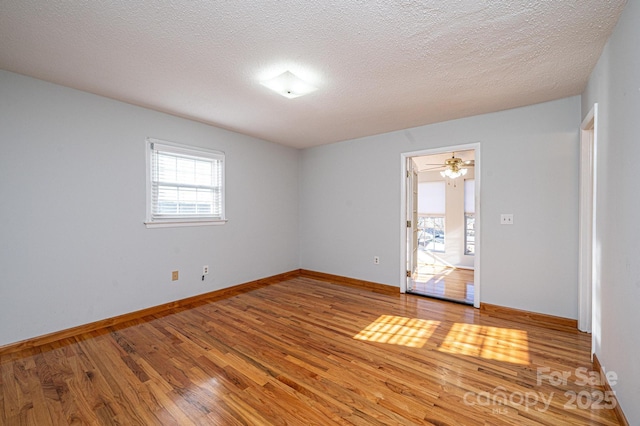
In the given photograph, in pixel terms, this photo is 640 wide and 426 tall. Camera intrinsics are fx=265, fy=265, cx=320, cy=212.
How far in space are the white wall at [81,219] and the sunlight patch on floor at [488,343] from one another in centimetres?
315

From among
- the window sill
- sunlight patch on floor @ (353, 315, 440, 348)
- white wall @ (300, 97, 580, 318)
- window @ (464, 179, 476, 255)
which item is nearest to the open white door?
white wall @ (300, 97, 580, 318)

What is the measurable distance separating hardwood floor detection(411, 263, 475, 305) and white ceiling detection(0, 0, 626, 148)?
2.62 meters

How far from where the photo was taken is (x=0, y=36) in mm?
1862

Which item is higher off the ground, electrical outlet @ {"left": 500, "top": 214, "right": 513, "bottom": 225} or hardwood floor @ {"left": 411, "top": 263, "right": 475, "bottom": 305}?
electrical outlet @ {"left": 500, "top": 214, "right": 513, "bottom": 225}

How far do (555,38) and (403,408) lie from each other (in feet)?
8.93

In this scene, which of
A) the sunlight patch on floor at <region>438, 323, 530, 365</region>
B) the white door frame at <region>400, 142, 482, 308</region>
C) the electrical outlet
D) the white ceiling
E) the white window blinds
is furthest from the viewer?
the white window blinds

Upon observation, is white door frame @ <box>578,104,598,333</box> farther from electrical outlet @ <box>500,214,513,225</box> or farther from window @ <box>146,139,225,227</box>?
window @ <box>146,139,225,227</box>

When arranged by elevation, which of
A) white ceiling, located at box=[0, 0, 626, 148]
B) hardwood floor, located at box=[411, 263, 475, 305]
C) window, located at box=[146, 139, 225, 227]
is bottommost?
hardwood floor, located at box=[411, 263, 475, 305]

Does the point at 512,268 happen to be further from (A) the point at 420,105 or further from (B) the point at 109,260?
(B) the point at 109,260

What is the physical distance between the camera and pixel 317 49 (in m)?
2.00

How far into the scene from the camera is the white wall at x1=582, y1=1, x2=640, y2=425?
4.56 feet

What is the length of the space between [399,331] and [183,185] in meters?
3.23

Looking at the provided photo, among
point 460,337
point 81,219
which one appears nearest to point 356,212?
point 460,337

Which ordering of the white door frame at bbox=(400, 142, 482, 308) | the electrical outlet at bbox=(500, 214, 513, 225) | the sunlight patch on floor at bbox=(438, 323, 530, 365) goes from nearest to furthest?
the sunlight patch on floor at bbox=(438, 323, 530, 365)
the electrical outlet at bbox=(500, 214, 513, 225)
the white door frame at bbox=(400, 142, 482, 308)
